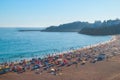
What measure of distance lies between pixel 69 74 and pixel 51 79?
12.8ft

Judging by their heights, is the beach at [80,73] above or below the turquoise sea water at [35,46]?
above

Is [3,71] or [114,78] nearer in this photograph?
[114,78]

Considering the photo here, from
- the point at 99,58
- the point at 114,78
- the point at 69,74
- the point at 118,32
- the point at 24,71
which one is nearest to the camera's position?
the point at 114,78

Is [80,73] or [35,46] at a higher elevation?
[80,73]

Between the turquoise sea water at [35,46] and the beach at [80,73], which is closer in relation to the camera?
the beach at [80,73]

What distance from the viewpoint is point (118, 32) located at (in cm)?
15212

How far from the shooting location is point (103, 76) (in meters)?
36.1

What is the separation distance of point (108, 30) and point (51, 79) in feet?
424

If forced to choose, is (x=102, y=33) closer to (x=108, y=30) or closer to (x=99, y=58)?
(x=108, y=30)

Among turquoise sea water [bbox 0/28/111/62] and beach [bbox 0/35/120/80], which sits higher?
beach [bbox 0/35/120/80]

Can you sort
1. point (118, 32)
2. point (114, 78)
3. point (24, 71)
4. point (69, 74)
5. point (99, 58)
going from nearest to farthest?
point (114, 78) < point (69, 74) < point (24, 71) < point (99, 58) < point (118, 32)

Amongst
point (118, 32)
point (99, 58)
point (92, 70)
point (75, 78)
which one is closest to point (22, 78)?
point (75, 78)

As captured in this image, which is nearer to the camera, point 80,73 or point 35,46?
point 80,73

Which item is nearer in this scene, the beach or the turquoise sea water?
the beach
